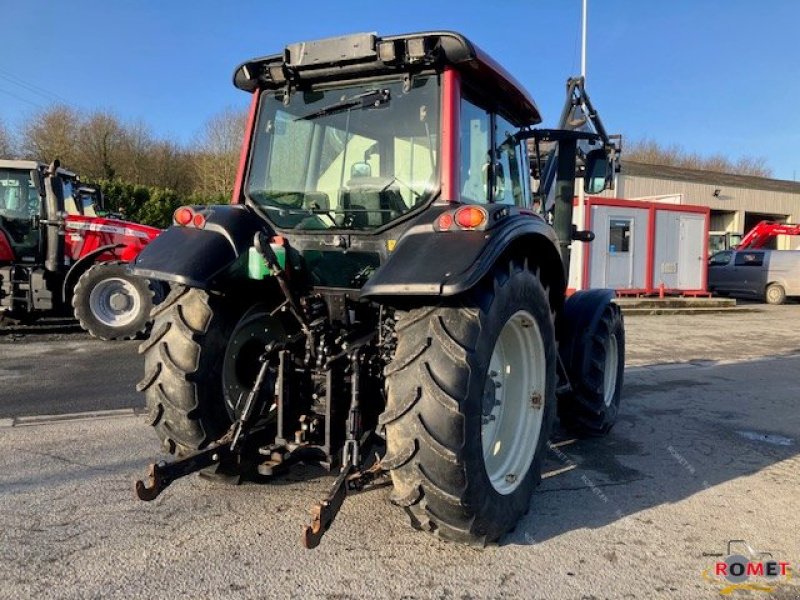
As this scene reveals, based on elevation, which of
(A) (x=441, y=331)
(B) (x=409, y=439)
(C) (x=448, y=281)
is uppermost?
(C) (x=448, y=281)

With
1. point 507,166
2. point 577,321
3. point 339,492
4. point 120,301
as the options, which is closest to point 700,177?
point 120,301

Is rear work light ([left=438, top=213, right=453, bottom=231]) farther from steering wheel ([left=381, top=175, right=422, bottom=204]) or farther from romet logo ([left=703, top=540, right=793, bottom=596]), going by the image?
romet logo ([left=703, top=540, right=793, bottom=596])

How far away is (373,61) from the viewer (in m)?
3.21

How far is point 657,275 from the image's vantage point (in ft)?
57.7

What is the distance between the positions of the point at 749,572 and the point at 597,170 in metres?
3.08

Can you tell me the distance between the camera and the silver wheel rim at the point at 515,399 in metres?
3.31

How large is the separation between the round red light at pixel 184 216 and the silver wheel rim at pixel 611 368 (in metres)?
3.40

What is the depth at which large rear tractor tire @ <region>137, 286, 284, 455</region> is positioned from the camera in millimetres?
3246

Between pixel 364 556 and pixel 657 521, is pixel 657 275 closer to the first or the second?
pixel 657 521

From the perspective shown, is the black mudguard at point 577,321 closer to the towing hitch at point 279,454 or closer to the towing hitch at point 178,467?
the towing hitch at point 279,454

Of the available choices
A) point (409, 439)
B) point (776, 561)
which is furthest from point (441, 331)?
point (776, 561)

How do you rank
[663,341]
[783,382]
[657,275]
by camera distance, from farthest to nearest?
[657,275], [663,341], [783,382]

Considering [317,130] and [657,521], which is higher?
[317,130]

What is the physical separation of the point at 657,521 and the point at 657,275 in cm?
1546
